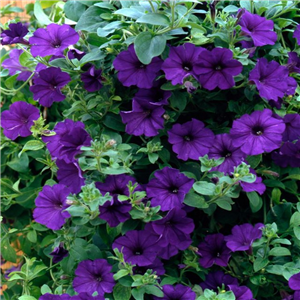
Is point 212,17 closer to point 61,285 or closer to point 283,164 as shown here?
point 283,164

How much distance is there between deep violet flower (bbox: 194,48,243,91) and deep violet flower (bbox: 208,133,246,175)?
12cm

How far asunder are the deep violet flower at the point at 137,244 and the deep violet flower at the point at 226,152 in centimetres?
21

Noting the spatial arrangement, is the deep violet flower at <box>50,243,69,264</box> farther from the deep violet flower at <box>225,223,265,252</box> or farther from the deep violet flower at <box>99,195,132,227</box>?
the deep violet flower at <box>225,223,265,252</box>

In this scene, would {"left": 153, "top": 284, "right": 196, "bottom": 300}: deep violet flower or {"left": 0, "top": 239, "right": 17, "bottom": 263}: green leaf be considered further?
{"left": 0, "top": 239, "right": 17, "bottom": 263}: green leaf

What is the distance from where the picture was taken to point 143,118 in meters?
1.09

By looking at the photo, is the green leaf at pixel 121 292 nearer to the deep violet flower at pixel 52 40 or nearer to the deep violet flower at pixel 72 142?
the deep violet flower at pixel 72 142

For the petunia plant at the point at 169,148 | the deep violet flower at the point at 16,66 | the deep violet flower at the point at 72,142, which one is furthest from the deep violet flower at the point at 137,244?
the deep violet flower at the point at 16,66

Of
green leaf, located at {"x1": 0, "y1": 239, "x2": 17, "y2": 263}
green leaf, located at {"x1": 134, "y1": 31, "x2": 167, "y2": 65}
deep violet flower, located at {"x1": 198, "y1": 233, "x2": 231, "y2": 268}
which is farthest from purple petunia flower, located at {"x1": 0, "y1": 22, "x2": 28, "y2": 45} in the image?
deep violet flower, located at {"x1": 198, "y1": 233, "x2": 231, "y2": 268}

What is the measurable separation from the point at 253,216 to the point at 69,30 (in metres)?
0.63

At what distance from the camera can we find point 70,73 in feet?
3.86

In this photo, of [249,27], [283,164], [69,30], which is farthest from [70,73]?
[283,164]

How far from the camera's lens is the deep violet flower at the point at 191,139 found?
108 cm

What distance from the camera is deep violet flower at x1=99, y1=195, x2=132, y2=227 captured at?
1.01 metres

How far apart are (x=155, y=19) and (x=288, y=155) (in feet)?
1.46
